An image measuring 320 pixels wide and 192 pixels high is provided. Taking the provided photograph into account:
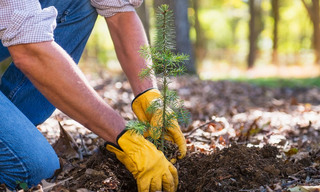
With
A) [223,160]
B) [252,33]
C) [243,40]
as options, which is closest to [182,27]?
[223,160]

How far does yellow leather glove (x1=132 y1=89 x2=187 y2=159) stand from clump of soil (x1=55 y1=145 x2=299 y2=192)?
12cm

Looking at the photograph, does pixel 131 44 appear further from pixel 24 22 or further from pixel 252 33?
pixel 252 33

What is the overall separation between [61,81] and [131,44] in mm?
803

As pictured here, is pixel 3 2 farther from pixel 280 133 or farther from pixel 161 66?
pixel 280 133

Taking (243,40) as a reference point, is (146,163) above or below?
above

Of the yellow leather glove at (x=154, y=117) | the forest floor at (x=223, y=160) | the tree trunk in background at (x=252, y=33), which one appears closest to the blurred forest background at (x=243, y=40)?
the tree trunk in background at (x=252, y=33)

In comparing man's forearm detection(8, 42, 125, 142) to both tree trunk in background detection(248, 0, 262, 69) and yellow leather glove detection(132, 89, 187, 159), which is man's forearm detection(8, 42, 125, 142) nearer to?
yellow leather glove detection(132, 89, 187, 159)

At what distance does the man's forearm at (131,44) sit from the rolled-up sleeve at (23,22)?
2.42 ft

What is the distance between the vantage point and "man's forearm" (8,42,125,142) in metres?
1.77

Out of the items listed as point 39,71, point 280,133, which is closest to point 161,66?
point 39,71

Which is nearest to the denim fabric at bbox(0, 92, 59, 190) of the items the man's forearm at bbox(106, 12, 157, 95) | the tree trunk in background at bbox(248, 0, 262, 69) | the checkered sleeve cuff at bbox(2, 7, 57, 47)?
the checkered sleeve cuff at bbox(2, 7, 57, 47)

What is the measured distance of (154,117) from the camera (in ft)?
6.97

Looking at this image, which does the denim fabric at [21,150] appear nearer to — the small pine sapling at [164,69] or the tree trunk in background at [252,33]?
Result: the small pine sapling at [164,69]

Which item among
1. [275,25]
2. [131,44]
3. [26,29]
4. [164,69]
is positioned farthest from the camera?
[275,25]
